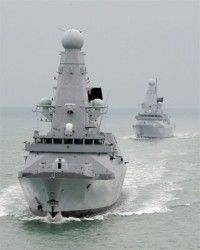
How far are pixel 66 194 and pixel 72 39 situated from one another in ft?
37.3

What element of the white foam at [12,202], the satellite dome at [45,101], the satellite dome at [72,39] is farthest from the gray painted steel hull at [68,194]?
the satellite dome at [72,39]

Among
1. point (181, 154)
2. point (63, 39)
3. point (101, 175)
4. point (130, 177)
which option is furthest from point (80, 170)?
point (181, 154)

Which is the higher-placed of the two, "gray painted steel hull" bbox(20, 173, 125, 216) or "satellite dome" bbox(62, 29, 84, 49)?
"satellite dome" bbox(62, 29, 84, 49)

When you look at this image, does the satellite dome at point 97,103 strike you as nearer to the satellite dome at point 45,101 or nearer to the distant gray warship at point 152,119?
the satellite dome at point 45,101

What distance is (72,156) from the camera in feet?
119

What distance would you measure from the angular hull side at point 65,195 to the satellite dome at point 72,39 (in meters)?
9.97

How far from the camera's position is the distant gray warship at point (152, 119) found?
118 metres

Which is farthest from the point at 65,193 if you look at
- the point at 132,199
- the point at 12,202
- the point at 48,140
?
the point at 132,199

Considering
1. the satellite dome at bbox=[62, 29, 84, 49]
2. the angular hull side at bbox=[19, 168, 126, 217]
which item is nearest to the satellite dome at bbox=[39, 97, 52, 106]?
the satellite dome at bbox=[62, 29, 84, 49]

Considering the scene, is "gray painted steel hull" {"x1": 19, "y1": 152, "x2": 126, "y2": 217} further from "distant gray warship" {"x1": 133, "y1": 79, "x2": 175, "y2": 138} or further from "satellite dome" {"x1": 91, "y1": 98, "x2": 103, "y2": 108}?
"distant gray warship" {"x1": 133, "y1": 79, "x2": 175, "y2": 138}

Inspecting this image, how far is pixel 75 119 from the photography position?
1511 inches

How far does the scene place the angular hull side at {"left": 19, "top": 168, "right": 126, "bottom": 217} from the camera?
33.0m

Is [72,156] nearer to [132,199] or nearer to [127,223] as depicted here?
[127,223]

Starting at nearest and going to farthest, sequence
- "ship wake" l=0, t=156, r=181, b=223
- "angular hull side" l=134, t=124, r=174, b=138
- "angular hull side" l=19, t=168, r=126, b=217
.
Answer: "angular hull side" l=19, t=168, r=126, b=217 < "ship wake" l=0, t=156, r=181, b=223 < "angular hull side" l=134, t=124, r=174, b=138
